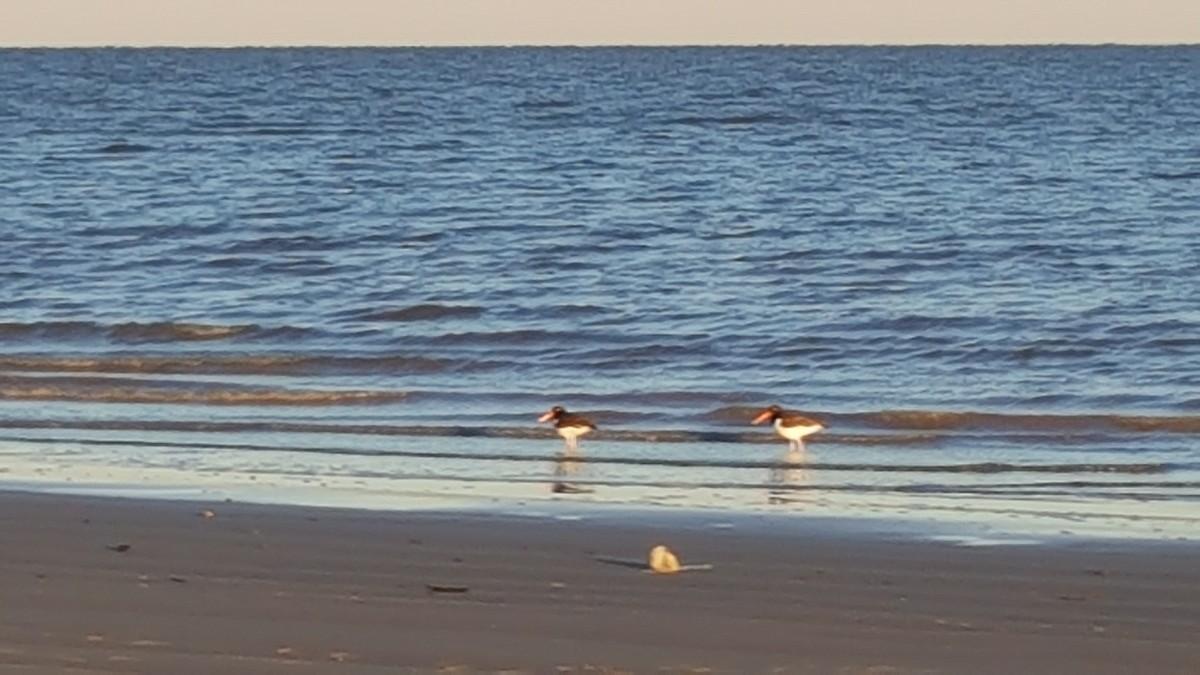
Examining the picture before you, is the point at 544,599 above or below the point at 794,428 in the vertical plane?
below

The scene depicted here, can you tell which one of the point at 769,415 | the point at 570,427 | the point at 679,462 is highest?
→ the point at 769,415

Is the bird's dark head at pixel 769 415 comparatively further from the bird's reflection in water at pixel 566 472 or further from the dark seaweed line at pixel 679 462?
the bird's reflection in water at pixel 566 472

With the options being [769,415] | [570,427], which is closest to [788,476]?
[570,427]

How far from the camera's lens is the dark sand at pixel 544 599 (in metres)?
6.60

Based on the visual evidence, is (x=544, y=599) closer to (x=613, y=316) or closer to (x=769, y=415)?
(x=769, y=415)

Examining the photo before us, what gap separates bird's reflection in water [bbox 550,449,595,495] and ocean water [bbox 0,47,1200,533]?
7cm

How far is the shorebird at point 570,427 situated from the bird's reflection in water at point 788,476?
3.52ft

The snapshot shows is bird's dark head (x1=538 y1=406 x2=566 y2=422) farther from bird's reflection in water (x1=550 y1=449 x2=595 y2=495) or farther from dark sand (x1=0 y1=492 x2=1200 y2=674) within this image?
dark sand (x1=0 y1=492 x2=1200 y2=674)

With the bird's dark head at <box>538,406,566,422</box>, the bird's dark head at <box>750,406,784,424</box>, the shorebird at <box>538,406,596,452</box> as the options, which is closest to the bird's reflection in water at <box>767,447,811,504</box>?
the bird's dark head at <box>750,406,784,424</box>

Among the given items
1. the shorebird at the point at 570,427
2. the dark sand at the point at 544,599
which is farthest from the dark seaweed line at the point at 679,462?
the dark sand at the point at 544,599

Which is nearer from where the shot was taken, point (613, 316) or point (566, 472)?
point (566, 472)

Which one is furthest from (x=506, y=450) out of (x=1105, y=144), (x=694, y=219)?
(x=1105, y=144)

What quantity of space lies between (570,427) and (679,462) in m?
0.78

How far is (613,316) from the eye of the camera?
18641 millimetres
